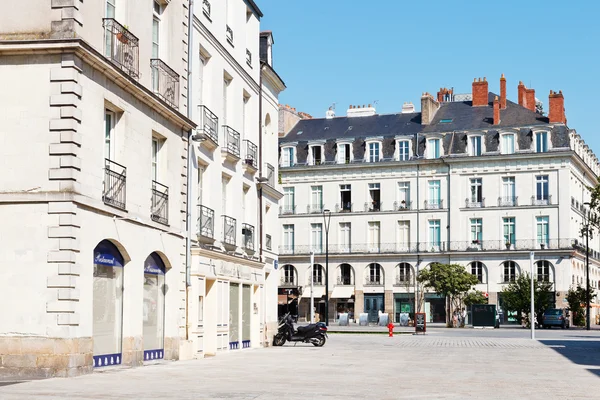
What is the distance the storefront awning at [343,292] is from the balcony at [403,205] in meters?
8.24

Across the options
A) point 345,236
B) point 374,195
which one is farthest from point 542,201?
point 345,236

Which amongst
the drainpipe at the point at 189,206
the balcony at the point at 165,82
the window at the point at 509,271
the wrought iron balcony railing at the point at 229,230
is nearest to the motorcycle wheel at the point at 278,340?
the wrought iron balcony railing at the point at 229,230

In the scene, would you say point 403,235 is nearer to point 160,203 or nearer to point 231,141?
point 231,141

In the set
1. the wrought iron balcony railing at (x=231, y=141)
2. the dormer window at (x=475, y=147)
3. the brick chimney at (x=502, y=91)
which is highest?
the brick chimney at (x=502, y=91)

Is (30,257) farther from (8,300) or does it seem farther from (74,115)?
(74,115)

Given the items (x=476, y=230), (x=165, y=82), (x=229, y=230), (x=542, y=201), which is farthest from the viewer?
(x=476, y=230)

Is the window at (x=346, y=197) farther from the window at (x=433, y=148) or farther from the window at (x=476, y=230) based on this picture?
the window at (x=476, y=230)

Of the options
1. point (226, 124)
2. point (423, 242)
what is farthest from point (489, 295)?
point (226, 124)

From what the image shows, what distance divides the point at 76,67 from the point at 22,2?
1.61 meters

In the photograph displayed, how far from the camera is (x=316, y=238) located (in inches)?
3401

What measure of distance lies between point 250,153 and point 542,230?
50888mm

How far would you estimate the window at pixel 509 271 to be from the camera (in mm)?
79000

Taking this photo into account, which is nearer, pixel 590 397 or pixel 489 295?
pixel 590 397

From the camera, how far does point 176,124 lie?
942 inches
